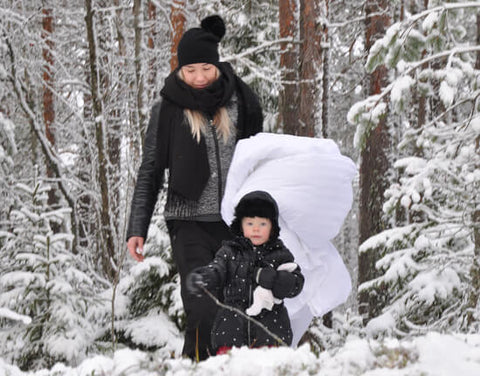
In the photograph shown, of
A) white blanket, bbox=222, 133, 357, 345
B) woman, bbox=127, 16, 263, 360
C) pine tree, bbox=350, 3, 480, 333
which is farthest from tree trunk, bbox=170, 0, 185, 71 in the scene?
white blanket, bbox=222, 133, 357, 345

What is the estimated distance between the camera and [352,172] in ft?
13.5

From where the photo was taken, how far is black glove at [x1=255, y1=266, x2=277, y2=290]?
140 inches

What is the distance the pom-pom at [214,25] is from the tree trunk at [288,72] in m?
2.81

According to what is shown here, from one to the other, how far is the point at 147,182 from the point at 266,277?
1180mm

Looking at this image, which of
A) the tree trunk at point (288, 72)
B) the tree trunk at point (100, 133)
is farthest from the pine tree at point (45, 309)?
the tree trunk at point (288, 72)

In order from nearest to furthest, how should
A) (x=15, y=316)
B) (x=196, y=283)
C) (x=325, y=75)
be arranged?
(x=15, y=316)
(x=196, y=283)
(x=325, y=75)

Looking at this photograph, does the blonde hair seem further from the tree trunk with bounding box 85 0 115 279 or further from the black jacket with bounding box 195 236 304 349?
the tree trunk with bounding box 85 0 115 279

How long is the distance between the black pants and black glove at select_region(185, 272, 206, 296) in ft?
0.70

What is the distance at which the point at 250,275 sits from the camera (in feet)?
12.1

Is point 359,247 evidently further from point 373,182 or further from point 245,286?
point 373,182

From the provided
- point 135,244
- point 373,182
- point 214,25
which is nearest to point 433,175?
point 214,25

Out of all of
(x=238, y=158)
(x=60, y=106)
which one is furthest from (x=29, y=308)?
(x=60, y=106)

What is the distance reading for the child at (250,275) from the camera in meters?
3.59

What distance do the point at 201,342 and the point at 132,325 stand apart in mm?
2489
